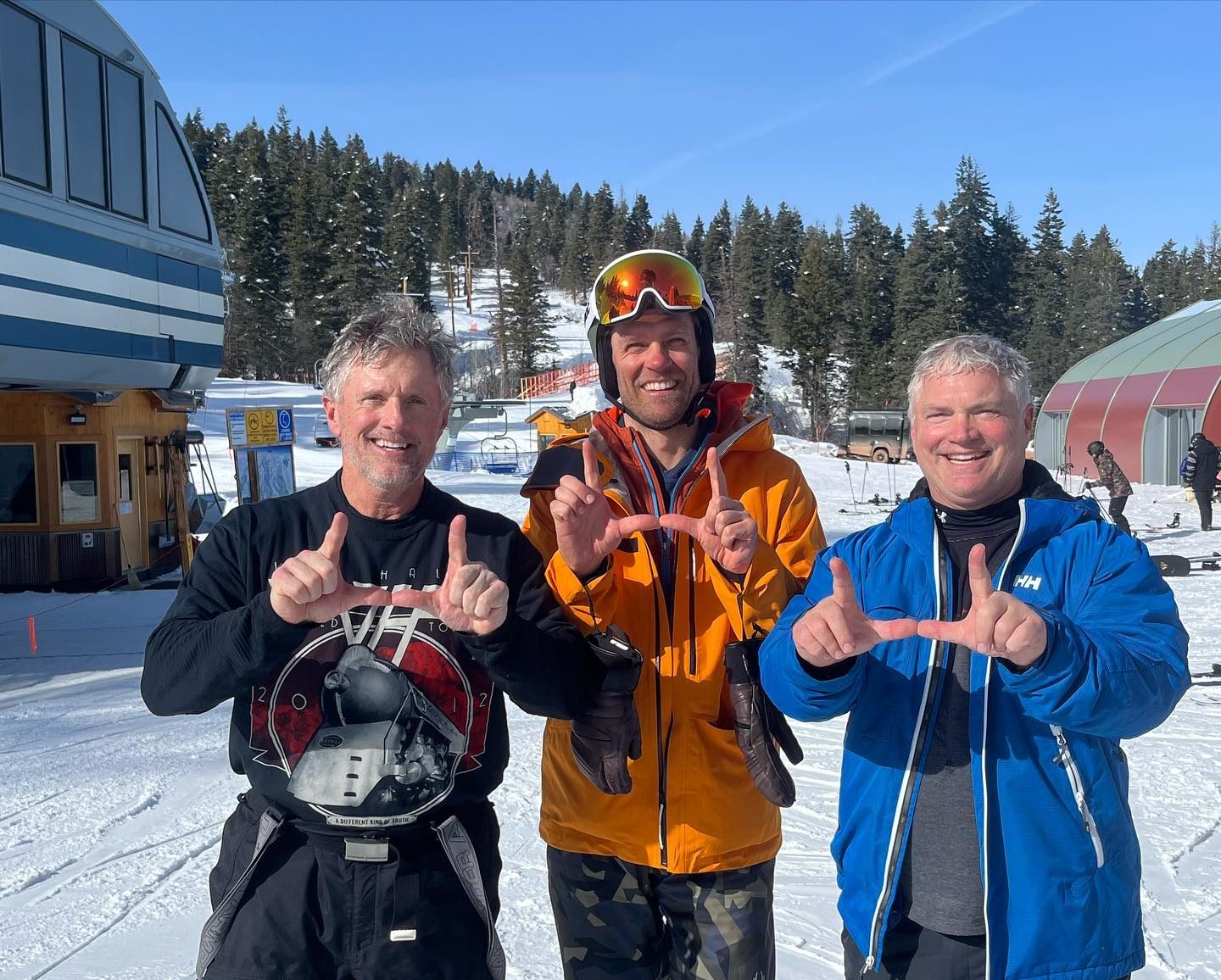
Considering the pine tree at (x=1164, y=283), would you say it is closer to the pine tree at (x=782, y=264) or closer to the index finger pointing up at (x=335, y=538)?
the pine tree at (x=782, y=264)

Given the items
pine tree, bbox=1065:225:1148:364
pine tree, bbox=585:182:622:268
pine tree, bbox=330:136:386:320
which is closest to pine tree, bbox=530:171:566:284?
pine tree, bbox=585:182:622:268

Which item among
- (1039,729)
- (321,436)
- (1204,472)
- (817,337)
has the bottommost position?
(1039,729)

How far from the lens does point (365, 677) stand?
79.7 inches

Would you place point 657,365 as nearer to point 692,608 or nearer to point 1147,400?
point 692,608

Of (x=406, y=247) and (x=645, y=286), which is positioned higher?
(x=406, y=247)

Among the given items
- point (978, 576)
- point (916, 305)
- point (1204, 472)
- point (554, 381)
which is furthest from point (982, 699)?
point (916, 305)

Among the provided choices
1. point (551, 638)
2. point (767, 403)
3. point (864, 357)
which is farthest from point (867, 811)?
point (864, 357)

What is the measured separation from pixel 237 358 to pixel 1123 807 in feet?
171

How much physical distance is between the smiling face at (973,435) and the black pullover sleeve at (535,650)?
91 cm

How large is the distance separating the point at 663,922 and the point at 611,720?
2.10 feet

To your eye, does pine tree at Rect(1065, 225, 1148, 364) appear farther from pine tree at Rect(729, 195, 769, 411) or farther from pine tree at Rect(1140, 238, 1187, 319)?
pine tree at Rect(729, 195, 769, 411)

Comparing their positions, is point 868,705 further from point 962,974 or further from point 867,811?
point 962,974

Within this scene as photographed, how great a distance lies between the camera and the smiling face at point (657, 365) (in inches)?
92.9

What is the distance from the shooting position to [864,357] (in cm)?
5584
